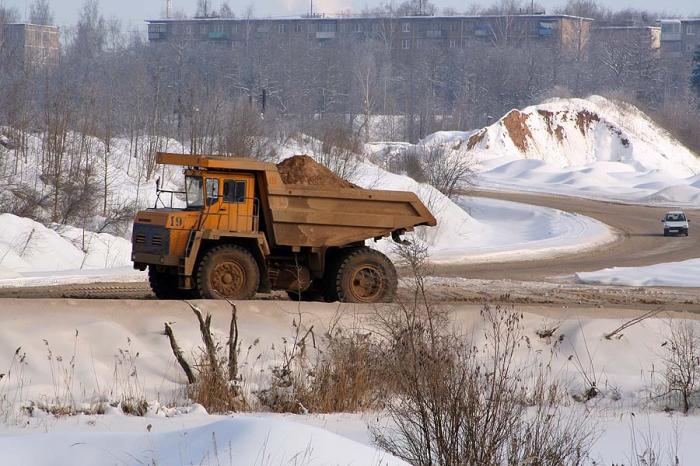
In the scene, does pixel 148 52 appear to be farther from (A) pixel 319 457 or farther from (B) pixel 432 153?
(A) pixel 319 457

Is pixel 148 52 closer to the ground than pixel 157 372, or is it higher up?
higher up

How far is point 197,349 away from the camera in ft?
48.7

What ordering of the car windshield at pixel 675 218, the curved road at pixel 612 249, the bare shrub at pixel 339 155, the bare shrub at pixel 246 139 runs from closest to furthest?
the curved road at pixel 612 249, the bare shrub at pixel 246 139, the car windshield at pixel 675 218, the bare shrub at pixel 339 155

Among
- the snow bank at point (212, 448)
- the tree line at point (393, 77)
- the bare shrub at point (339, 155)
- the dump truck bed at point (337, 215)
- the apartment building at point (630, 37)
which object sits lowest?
the snow bank at point (212, 448)

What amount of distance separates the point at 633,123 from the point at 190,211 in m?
82.3

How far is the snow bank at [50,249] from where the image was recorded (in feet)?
83.5

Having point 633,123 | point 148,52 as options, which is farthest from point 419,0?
point 633,123

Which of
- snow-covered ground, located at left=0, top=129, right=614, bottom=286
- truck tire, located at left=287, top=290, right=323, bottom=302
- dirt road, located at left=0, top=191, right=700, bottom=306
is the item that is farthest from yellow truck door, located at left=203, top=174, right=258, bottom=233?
snow-covered ground, located at left=0, top=129, right=614, bottom=286

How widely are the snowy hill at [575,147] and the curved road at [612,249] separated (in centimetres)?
1663

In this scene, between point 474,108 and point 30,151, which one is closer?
point 30,151

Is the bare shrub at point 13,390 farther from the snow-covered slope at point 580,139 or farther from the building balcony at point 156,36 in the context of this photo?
the building balcony at point 156,36

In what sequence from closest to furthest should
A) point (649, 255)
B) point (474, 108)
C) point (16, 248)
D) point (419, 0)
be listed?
point (16, 248) < point (649, 255) < point (474, 108) < point (419, 0)

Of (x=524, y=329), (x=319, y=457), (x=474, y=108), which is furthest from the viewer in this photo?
(x=474, y=108)

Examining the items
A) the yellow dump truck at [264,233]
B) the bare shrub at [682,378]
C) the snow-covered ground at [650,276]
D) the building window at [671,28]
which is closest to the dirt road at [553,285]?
the snow-covered ground at [650,276]
